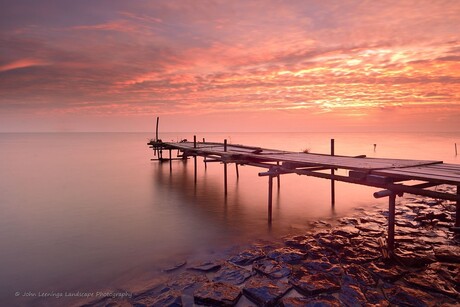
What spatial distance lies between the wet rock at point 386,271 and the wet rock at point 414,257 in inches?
15.9

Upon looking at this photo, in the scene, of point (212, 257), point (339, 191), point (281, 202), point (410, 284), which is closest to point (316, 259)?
point (410, 284)

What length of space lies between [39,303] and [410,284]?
9.44 meters

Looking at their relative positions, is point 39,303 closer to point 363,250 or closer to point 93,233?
point 93,233

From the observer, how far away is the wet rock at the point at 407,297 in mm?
6215

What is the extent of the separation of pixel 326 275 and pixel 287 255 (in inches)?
61.3

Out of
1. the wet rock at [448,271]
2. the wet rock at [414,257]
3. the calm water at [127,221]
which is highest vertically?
the wet rock at [414,257]

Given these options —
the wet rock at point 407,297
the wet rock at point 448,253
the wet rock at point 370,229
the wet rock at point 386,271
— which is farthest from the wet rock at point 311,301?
the wet rock at point 370,229

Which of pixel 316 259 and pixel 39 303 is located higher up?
pixel 316 259

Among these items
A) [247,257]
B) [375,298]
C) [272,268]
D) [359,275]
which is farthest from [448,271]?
[247,257]

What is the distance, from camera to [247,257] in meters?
8.90

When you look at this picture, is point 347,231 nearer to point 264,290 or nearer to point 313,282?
point 313,282

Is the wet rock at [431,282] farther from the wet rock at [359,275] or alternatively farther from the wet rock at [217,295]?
the wet rock at [217,295]

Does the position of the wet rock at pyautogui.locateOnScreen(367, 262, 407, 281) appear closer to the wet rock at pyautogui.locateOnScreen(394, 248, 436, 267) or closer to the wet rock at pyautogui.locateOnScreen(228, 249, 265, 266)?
the wet rock at pyautogui.locateOnScreen(394, 248, 436, 267)

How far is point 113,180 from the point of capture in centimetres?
2695
